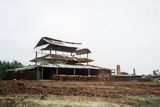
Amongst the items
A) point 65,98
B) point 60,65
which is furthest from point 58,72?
point 65,98

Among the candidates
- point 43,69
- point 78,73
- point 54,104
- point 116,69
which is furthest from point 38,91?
point 116,69

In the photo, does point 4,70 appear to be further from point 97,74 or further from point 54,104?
point 54,104

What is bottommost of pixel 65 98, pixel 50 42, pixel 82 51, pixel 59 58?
pixel 65 98

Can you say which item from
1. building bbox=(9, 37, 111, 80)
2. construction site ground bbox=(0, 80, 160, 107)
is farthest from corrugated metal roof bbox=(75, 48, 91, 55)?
construction site ground bbox=(0, 80, 160, 107)

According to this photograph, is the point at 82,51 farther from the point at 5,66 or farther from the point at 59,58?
the point at 5,66

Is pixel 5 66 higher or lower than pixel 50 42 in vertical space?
lower

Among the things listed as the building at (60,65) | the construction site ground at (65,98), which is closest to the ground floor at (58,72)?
the building at (60,65)

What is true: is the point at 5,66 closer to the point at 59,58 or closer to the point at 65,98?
the point at 59,58

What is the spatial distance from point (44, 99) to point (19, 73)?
31.7 metres

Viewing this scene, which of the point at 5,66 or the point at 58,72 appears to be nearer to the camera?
the point at 58,72

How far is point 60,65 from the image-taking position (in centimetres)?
4669

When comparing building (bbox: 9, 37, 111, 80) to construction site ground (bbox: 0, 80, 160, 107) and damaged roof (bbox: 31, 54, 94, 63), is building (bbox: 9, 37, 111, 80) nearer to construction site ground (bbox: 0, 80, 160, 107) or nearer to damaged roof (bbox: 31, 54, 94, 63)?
damaged roof (bbox: 31, 54, 94, 63)

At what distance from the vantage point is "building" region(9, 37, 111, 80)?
150 ft

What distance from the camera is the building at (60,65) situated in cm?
4584
